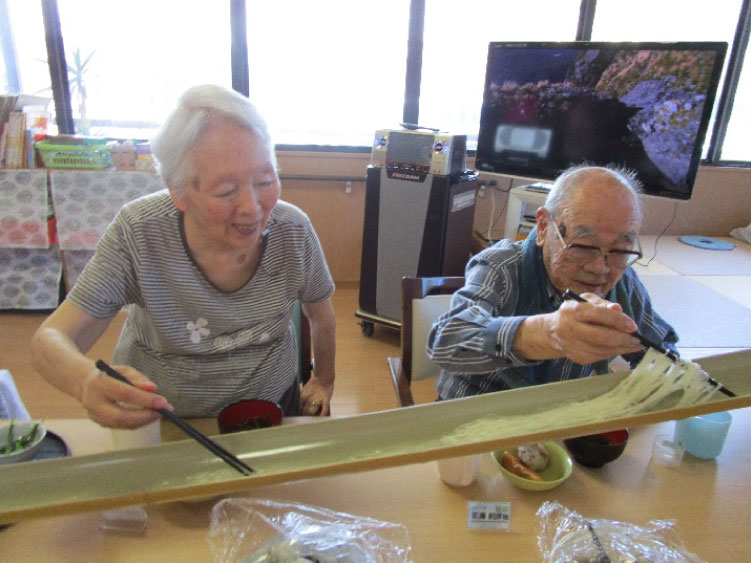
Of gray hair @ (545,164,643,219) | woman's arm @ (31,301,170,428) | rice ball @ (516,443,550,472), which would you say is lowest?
rice ball @ (516,443,550,472)

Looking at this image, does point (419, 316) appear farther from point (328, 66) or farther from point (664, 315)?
point (328, 66)

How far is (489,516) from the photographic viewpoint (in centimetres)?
86

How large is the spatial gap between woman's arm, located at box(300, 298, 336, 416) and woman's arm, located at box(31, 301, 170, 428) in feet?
1.75

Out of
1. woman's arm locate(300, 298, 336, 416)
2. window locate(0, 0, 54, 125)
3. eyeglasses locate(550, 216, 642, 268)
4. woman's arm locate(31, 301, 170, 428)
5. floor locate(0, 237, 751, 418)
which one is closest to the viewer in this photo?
woman's arm locate(31, 301, 170, 428)

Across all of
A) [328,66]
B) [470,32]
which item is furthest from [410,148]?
[470,32]

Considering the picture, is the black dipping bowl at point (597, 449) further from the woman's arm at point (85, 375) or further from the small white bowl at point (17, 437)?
the small white bowl at point (17, 437)

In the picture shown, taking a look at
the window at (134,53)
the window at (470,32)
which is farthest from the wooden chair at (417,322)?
the window at (134,53)

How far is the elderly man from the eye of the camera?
879 millimetres

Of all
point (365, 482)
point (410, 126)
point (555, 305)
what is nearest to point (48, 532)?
point (365, 482)

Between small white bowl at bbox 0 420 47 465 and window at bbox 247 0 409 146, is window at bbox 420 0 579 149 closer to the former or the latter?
window at bbox 247 0 409 146

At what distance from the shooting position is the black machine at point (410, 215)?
2855mm

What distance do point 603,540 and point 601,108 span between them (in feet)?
8.20

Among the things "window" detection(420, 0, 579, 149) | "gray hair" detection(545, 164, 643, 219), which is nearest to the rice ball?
"gray hair" detection(545, 164, 643, 219)

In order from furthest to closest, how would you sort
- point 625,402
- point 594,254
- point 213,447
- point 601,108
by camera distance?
point 601,108, point 594,254, point 625,402, point 213,447
